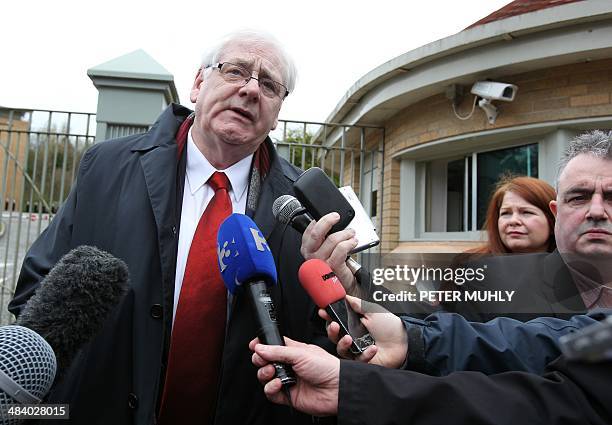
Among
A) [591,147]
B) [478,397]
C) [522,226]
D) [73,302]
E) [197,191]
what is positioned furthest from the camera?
[522,226]

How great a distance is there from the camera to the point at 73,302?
1.21 metres

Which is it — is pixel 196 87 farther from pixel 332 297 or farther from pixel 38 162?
pixel 38 162

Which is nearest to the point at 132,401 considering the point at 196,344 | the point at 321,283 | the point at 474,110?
the point at 196,344

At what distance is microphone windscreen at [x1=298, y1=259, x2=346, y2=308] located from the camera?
1.23 metres

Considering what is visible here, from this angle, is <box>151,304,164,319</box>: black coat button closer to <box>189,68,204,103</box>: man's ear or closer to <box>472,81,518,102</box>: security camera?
<box>189,68,204,103</box>: man's ear

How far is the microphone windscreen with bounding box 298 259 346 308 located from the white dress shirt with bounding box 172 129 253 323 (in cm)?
61

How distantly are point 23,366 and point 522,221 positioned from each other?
1.86 m

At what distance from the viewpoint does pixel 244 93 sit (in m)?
1.78

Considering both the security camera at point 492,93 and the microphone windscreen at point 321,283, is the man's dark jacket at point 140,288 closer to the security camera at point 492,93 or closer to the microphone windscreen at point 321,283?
the microphone windscreen at point 321,283

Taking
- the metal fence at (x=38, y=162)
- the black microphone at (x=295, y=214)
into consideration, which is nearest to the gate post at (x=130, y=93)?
the metal fence at (x=38, y=162)

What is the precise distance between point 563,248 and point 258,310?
95 centimetres

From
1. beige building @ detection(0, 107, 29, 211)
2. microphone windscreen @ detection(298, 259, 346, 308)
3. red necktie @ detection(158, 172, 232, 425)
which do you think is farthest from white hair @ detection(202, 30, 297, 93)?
beige building @ detection(0, 107, 29, 211)

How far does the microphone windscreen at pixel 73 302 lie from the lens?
45.6 inches

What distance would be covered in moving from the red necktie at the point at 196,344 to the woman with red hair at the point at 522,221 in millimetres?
1026
